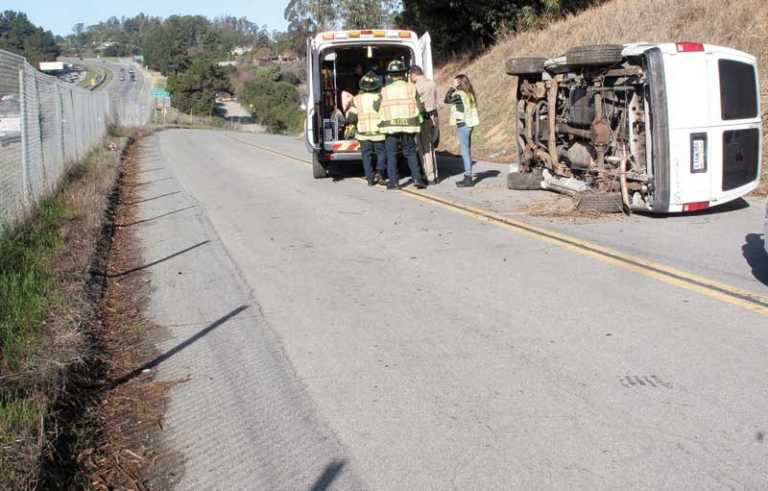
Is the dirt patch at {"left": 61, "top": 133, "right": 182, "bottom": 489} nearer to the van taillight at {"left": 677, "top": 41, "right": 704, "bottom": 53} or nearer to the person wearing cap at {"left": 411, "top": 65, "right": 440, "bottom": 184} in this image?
the van taillight at {"left": 677, "top": 41, "right": 704, "bottom": 53}

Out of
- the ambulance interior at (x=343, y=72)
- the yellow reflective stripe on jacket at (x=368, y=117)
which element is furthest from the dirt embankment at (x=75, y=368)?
the ambulance interior at (x=343, y=72)

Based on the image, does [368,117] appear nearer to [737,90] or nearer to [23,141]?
[23,141]

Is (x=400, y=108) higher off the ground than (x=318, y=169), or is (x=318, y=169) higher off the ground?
(x=400, y=108)

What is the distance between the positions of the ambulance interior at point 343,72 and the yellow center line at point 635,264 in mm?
4891

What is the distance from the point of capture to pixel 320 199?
12.9 m

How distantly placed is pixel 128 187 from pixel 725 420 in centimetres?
1391

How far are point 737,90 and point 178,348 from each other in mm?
6882

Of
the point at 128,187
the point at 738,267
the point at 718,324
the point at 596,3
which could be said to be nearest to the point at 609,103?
the point at 738,267

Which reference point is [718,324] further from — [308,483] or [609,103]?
[609,103]

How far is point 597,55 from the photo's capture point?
9.81 m

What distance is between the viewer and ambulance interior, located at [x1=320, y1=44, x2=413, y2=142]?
1541 cm

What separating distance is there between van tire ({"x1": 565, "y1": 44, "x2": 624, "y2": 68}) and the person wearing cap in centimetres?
371

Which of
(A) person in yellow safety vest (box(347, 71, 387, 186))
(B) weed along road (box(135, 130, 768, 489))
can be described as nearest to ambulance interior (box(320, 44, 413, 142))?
(A) person in yellow safety vest (box(347, 71, 387, 186))

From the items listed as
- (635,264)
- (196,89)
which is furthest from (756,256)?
(196,89)
